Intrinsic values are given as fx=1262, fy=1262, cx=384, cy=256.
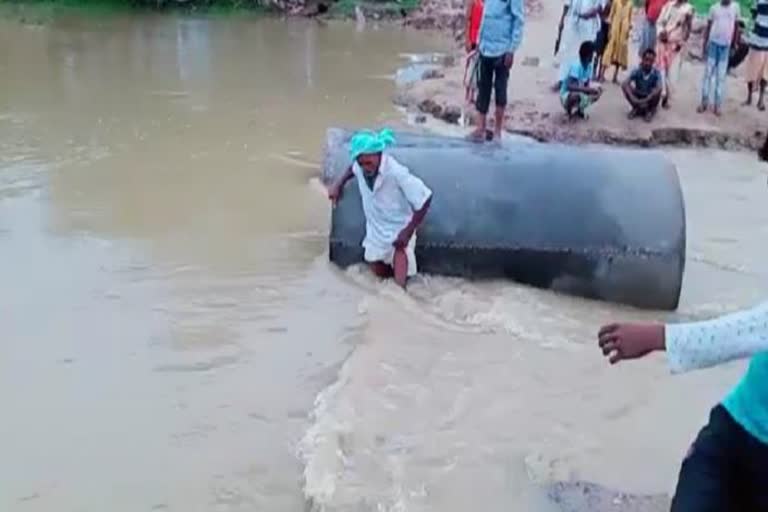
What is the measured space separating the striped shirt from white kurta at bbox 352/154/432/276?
658 cm

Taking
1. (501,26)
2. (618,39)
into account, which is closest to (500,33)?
(501,26)

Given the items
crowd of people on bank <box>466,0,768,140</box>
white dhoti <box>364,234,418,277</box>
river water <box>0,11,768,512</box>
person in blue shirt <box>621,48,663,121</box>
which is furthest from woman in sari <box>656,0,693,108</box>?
white dhoti <box>364,234,418,277</box>

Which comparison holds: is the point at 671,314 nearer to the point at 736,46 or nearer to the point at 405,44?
the point at 736,46

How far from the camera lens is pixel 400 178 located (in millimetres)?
6852

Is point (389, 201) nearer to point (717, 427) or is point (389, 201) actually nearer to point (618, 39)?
point (717, 427)

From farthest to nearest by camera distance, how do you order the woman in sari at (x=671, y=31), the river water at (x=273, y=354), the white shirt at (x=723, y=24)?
the woman in sari at (x=671, y=31), the white shirt at (x=723, y=24), the river water at (x=273, y=354)

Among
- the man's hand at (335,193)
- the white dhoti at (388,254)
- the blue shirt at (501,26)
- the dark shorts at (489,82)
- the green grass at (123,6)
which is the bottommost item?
the green grass at (123,6)

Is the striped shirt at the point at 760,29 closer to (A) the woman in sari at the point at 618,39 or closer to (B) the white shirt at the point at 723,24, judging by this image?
(B) the white shirt at the point at 723,24

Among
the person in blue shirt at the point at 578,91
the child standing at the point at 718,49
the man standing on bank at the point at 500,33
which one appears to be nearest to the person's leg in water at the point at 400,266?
the man standing on bank at the point at 500,33

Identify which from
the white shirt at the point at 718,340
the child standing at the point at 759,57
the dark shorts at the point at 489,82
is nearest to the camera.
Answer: the white shirt at the point at 718,340

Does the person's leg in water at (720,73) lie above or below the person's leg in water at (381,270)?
above

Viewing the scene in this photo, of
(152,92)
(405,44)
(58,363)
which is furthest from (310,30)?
(58,363)

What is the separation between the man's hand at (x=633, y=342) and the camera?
274cm

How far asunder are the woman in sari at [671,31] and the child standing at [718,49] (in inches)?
13.2
